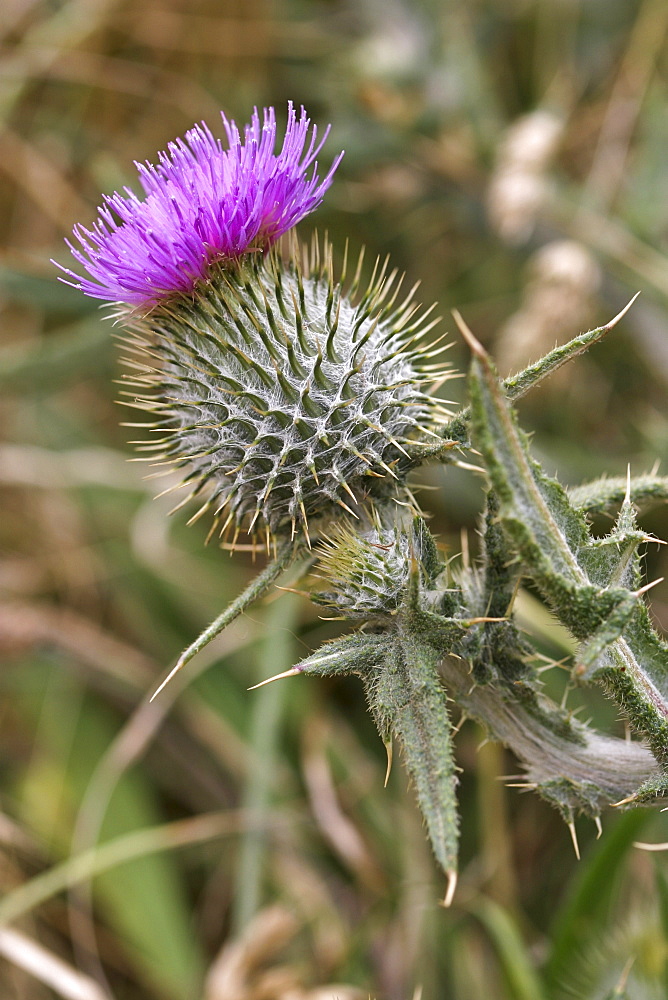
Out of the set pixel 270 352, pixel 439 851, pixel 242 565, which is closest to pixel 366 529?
pixel 270 352

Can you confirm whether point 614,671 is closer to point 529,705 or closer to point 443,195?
point 529,705

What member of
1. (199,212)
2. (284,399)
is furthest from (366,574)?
(199,212)

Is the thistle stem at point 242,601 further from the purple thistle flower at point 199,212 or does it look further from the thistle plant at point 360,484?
the purple thistle flower at point 199,212

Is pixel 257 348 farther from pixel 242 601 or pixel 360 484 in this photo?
pixel 242 601

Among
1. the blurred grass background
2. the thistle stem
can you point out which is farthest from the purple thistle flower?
the blurred grass background

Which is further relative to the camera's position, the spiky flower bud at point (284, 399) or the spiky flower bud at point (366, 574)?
the spiky flower bud at point (284, 399)

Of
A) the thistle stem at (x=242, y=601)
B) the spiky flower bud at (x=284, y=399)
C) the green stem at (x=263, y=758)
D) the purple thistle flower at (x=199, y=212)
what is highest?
the purple thistle flower at (x=199, y=212)

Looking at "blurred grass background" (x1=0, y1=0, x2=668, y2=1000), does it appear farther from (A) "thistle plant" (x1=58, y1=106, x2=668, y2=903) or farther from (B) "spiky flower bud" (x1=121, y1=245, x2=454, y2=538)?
(B) "spiky flower bud" (x1=121, y1=245, x2=454, y2=538)

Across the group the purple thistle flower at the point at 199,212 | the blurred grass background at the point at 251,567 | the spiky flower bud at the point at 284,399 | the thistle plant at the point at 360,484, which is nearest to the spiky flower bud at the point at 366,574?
the thistle plant at the point at 360,484
